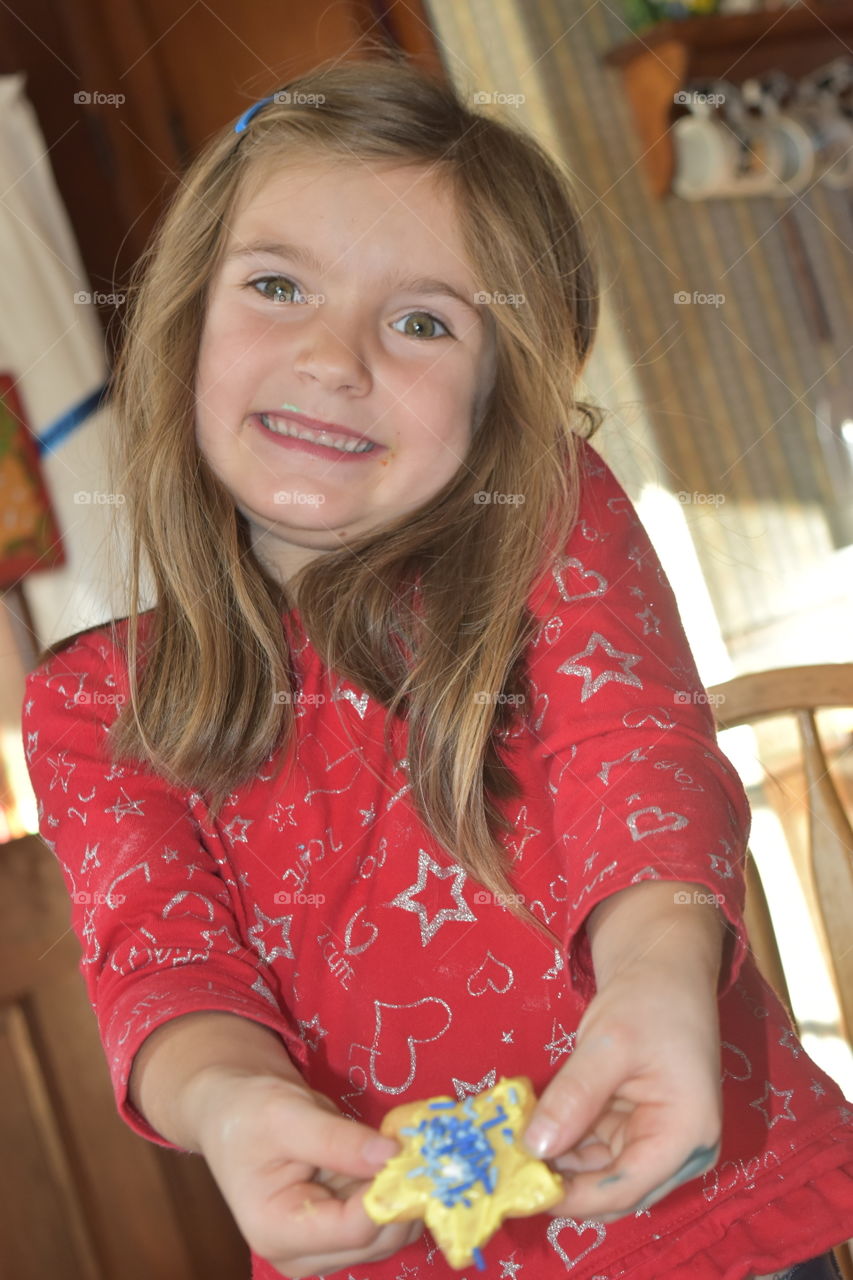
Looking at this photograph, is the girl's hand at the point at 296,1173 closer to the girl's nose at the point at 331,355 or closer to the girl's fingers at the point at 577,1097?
the girl's fingers at the point at 577,1097

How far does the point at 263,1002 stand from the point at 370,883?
105 mm

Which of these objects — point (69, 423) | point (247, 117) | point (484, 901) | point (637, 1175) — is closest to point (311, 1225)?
point (637, 1175)

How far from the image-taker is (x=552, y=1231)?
71cm

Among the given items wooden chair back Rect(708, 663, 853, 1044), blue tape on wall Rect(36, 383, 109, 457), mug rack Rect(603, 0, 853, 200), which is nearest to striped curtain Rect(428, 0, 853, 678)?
mug rack Rect(603, 0, 853, 200)

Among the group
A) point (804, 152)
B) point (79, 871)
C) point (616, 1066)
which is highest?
point (804, 152)

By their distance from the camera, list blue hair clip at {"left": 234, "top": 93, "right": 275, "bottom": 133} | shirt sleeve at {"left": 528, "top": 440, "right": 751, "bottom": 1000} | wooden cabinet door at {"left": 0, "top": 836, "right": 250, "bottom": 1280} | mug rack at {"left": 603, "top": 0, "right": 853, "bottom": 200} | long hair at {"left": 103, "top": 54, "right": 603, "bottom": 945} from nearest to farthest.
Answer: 1. shirt sleeve at {"left": 528, "top": 440, "right": 751, "bottom": 1000}
2. long hair at {"left": 103, "top": 54, "right": 603, "bottom": 945}
3. blue hair clip at {"left": 234, "top": 93, "right": 275, "bottom": 133}
4. wooden cabinet door at {"left": 0, "top": 836, "right": 250, "bottom": 1280}
5. mug rack at {"left": 603, "top": 0, "right": 853, "bottom": 200}

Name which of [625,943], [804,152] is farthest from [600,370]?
[625,943]

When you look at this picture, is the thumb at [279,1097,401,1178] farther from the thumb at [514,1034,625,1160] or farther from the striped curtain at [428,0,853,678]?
the striped curtain at [428,0,853,678]

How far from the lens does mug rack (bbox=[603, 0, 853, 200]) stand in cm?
191

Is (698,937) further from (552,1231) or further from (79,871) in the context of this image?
(79,871)

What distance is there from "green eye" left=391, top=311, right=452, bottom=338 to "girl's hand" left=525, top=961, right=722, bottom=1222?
0.47 m

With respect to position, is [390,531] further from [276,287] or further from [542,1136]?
[542,1136]

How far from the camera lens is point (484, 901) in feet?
2.57

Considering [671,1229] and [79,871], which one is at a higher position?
[79,871]
